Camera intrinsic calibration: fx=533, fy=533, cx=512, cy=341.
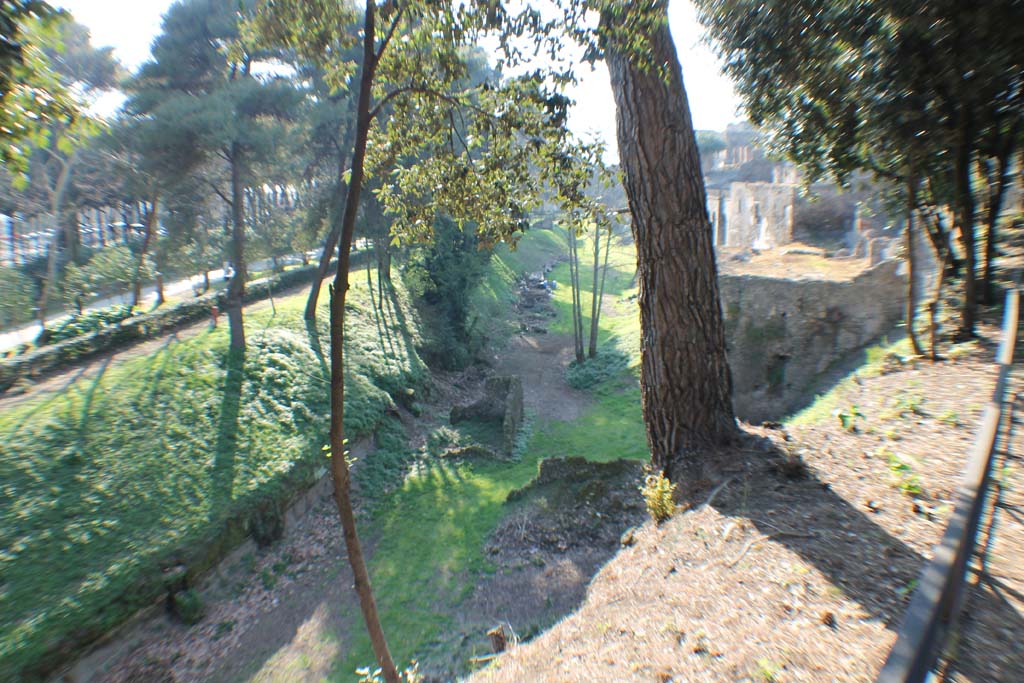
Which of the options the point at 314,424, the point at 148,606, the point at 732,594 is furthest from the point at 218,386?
the point at 732,594

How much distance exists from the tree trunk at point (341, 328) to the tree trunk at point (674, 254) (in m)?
3.09

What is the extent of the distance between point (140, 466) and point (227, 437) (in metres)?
1.93

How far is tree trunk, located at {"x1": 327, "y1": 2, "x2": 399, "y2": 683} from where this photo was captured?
4180mm

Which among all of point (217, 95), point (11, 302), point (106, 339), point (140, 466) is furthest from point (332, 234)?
point (11, 302)

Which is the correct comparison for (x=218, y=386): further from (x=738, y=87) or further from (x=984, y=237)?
(x=984, y=237)

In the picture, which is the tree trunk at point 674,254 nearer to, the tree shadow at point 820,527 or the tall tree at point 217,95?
the tree shadow at point 820,527

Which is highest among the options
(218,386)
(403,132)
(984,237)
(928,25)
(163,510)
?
(928,25)

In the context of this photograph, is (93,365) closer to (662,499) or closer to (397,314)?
(397,314)

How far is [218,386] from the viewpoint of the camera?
1338cm

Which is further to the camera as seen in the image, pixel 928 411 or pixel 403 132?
pixel 928 411

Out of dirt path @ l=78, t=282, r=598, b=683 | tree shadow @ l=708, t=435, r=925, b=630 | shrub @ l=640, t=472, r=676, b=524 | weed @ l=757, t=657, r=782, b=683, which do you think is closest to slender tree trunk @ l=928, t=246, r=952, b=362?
tree shadow @ l=708, t=435, r=925, b=630

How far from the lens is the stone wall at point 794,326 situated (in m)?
11.3

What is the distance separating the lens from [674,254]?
5980 mm

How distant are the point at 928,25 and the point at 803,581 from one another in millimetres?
6162
